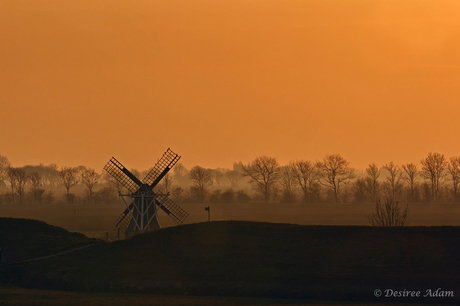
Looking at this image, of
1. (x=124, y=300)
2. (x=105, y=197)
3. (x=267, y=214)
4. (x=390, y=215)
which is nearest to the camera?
(x=124, y=300)

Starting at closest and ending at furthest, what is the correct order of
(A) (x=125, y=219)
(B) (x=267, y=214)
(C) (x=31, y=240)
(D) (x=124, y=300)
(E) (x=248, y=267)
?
(D) (x=124, y=300), (E) (x=248, y=267), (C) (x=31, y=240), (A) (x=125, y=219), (B) (x=267, y=214)

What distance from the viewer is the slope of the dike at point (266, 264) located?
1282 inches

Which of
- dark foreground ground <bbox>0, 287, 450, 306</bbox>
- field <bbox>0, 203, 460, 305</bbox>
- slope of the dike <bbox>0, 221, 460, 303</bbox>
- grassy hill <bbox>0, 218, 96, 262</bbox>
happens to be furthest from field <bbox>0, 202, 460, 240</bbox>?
dark foreground ground <bbox>0, 287, 450, 306</bbox>

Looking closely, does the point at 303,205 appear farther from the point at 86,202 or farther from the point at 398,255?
the point at 398,255

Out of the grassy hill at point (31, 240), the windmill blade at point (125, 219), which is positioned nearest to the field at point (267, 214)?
the windmill blade at point (125, 219)

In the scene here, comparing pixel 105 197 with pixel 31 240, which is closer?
pixel 31 240

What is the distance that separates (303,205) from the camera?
13762 cm

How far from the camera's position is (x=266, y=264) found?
3606cm

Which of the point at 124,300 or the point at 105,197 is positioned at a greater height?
the point at 105,197

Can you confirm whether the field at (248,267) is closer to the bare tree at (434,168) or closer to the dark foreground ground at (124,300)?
the dark foreground ground at (124,300)

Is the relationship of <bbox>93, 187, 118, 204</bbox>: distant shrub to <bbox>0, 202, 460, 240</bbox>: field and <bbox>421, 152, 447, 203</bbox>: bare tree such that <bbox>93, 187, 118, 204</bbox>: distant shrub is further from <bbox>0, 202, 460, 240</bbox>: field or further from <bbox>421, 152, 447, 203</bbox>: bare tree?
<bbox>421, 152, 447, 203</bbox>: bare tree

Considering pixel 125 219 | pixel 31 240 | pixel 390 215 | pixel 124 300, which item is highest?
pixel 125 219

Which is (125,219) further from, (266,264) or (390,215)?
(266,264)

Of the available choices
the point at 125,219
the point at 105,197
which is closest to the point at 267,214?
the point at 125,219
